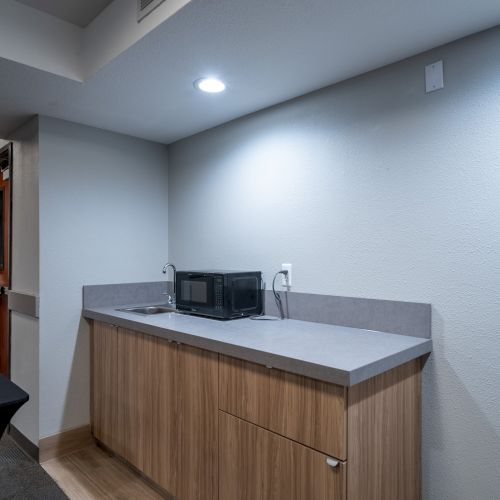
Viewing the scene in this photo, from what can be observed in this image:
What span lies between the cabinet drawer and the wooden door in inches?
82.9

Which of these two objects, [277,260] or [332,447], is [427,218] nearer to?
[277,260]

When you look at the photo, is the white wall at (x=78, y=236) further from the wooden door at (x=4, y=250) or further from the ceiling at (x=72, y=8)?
the ceiling at (x=72, y=8)

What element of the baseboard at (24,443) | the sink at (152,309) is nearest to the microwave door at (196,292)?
the sink at (152,309)

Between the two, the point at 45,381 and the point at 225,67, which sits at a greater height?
the point at 225,67

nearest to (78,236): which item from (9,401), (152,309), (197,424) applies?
(152,309)

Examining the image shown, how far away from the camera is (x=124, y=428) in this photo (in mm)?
2320

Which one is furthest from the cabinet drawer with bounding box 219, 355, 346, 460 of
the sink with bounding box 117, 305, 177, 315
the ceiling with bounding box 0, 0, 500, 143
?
the ceiling with bounding box 0, 0, 500, 143

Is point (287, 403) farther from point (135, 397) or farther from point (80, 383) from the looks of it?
point (80, 383)

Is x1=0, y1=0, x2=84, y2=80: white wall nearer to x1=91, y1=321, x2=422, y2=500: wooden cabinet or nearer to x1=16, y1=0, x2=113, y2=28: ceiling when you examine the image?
x1=16, y1=0, x2=113, y2=28: ceiling

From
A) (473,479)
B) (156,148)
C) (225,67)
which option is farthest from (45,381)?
(473,479)

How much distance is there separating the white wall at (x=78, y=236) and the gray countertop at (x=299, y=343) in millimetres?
542

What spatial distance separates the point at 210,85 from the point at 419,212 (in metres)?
1.24

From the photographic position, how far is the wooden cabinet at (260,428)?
132cm

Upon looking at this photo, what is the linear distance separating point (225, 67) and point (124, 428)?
208cm
